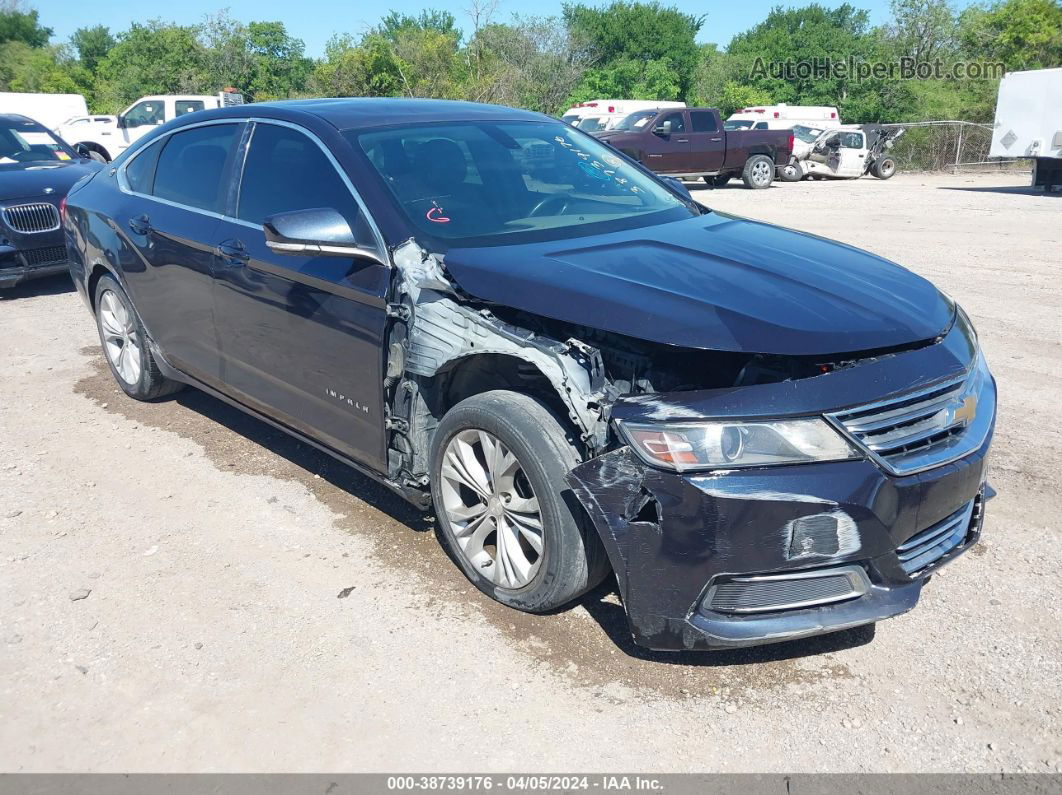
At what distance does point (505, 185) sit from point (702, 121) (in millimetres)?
19371

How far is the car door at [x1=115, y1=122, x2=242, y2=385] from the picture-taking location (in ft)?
14.8

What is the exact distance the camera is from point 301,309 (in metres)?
3.87

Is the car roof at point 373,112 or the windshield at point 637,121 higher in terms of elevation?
the car roof at point 373,112

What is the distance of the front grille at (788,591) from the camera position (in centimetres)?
273

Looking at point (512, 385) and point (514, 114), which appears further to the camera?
point (514, 114)

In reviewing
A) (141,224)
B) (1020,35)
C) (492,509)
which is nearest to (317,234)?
(492,509)

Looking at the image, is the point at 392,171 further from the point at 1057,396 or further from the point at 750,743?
the point at 1057,396

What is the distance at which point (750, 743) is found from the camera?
2.69 m

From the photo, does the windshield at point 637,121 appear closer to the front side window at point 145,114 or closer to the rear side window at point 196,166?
the front side window at point 145,114

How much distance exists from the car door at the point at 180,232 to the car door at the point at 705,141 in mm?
18220

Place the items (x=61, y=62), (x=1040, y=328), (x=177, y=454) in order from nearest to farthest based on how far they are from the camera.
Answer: (x=177, y=454)
(x=1040, y=328)
(x=61, y=62)

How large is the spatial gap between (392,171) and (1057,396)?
4.17 metres

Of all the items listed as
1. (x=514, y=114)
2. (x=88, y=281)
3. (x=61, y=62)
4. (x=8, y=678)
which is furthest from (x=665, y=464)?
(x=61, y=62)
